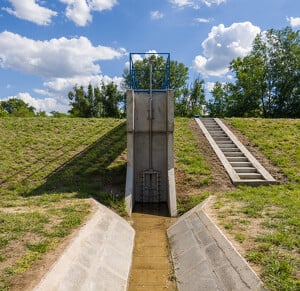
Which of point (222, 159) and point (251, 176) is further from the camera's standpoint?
point (222, 159)

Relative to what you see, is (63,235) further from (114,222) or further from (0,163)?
(0,163)

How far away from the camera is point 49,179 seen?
13508 mm

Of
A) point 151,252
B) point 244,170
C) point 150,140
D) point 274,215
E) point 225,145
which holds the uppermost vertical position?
point 150,140

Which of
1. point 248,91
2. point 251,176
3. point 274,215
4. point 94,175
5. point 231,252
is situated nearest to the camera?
point 231,252

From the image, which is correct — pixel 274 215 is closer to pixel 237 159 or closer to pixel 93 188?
pixel 237 159

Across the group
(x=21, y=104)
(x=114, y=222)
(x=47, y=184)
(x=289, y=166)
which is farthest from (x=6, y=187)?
(x=21, y=104)

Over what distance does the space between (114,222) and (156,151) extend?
5473 mm

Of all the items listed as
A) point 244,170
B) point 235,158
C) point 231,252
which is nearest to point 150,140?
point 235,158

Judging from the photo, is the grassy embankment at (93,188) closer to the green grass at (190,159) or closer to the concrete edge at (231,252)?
the green grass at (190,159)

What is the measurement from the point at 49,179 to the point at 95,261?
7.76 metres

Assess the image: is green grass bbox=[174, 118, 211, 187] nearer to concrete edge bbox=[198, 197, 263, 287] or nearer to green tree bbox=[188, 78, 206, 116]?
concrete edge bbox=[198, 197, 263, 287]

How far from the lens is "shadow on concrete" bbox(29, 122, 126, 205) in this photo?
487 inches

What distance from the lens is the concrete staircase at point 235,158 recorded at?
12.8 metres

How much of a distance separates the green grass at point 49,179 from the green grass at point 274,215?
153 inches
